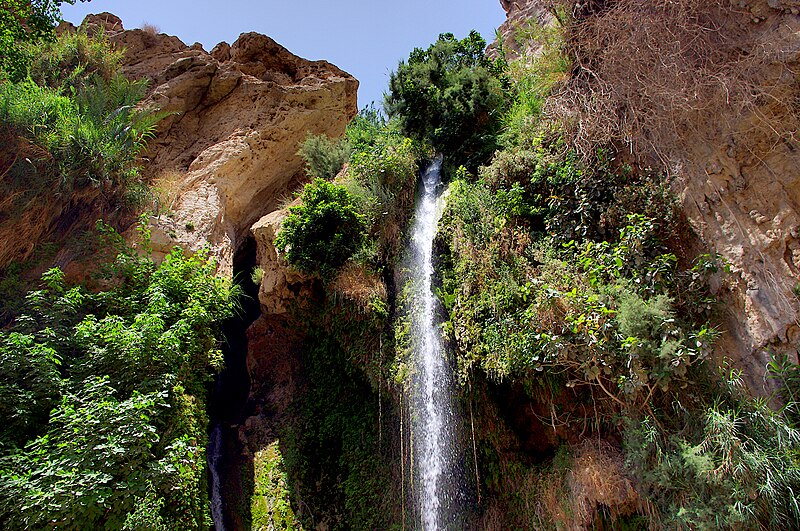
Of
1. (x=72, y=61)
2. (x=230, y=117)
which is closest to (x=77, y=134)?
(x=230, y=117)

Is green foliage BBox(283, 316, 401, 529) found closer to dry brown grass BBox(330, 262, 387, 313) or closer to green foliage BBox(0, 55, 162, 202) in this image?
dry brown grass BBox(330, 262, 387, 313)

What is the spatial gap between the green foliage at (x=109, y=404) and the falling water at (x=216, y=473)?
2112 mm

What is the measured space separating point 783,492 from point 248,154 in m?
11.5

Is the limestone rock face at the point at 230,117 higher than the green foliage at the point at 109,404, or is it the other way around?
the limestone rock face at the point at 230,117

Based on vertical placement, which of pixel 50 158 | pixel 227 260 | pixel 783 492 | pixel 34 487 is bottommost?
pixel 783 492

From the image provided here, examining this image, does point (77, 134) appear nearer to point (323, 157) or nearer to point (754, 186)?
point (323, 157)

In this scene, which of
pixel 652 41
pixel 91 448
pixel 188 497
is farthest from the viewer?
pixel 652 41

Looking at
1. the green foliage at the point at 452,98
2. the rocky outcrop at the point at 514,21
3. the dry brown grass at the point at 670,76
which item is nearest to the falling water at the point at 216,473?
the green foliage at the point at 452,98

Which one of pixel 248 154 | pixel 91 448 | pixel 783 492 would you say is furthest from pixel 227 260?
pixel 783 492

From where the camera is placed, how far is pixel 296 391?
959 centimetres

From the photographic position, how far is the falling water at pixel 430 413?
6727 mm

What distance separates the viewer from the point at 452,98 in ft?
36.2

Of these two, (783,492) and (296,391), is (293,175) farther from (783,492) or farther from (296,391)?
(783,492)

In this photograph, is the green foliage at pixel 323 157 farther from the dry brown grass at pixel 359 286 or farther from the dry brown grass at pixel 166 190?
the dry brown grass at pixel 359 286
